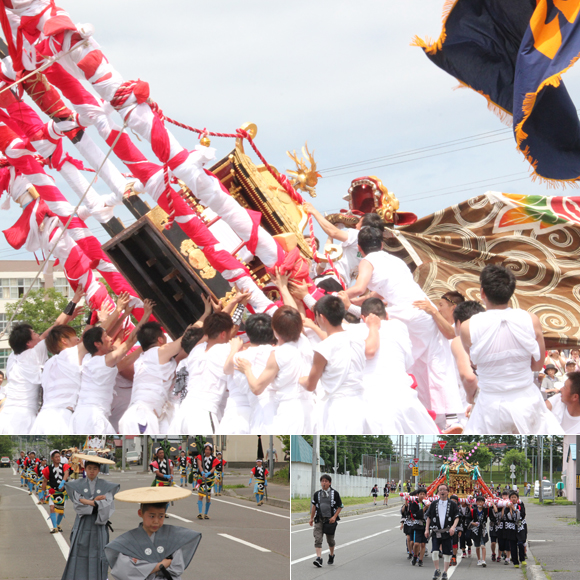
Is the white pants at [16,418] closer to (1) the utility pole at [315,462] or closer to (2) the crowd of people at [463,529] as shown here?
(1) the utility pole at [315,462]

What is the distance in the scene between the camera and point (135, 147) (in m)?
6.52

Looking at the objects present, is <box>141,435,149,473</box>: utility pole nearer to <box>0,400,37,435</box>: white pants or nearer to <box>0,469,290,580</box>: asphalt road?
<box>0,469,290,580</box>: asphalt road

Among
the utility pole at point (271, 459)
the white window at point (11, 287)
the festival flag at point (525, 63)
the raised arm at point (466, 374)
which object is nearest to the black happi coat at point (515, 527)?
the utility pole at point (271, 459)

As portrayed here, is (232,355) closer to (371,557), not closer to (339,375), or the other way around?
(339,375)

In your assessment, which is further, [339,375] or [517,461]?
[339,375]

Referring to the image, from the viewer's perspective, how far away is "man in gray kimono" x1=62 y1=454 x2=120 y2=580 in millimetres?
3611

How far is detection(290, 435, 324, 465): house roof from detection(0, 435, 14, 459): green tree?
159cm

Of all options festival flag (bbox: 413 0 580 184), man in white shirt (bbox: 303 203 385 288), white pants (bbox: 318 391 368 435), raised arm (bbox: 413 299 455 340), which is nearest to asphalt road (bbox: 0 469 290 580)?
white pants (bbox: 318 391 368 435)

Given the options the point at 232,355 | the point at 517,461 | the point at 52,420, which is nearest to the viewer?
the point at 517,461

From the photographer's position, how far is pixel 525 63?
6.11 metres

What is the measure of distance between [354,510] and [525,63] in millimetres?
4109

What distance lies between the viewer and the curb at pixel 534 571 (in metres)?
3.33

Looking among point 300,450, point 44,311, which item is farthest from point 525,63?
point 44,311

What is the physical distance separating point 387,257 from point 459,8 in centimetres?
248
